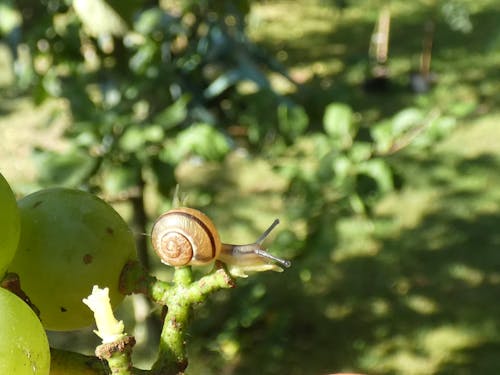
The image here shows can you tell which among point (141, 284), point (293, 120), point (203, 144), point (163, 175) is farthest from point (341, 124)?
point (141, 284)

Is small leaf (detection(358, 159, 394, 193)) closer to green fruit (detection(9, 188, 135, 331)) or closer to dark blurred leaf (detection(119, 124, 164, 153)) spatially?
dark blurred leaf (detection(119, 124, 164, 153))

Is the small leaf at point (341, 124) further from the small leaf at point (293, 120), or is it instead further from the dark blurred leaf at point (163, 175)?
the dark blurred leaf at point (163, 175)

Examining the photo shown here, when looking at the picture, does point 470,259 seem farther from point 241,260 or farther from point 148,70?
point 241,260

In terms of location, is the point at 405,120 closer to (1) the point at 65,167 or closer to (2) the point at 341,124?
(2) the point at 341,124

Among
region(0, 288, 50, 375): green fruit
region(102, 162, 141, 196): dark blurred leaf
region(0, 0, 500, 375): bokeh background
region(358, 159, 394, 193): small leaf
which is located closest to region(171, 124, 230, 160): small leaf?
region(0, 0, 500, 375): bokeh background

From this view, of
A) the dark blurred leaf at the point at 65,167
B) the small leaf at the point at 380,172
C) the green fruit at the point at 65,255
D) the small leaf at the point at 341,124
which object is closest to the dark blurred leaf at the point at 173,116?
the dark blurred leaf at the point at 65,167

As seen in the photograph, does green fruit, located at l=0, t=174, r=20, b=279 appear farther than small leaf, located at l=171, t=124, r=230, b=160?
No
